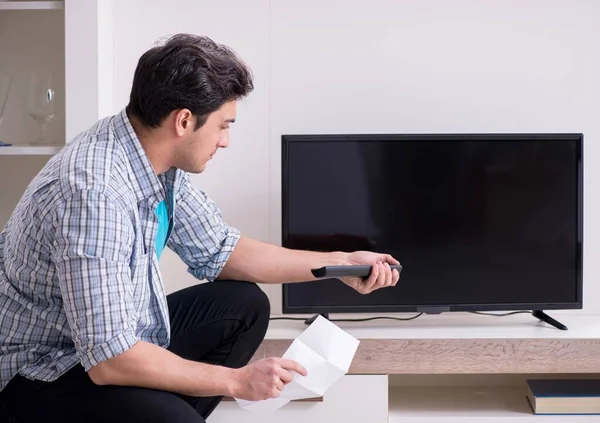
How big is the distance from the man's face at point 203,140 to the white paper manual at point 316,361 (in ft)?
1.36

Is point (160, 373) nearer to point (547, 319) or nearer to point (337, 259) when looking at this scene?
point (337, 259)

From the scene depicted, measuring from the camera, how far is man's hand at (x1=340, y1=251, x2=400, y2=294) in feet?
6.15

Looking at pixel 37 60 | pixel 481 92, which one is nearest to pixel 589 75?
pixel 481 92

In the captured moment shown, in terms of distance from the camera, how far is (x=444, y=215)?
259cm

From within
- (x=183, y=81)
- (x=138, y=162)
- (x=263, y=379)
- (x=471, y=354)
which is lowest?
(x=471, y=354)

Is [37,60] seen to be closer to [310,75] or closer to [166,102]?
[310,75]

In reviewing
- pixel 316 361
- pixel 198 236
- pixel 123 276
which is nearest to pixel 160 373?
pixel 123 276

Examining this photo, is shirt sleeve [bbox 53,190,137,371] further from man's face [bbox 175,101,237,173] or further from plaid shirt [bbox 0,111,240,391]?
man's face [bbox 175,101,237,173]

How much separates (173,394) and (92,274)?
0.29 meters

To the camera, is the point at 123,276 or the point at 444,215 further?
the point at 444,215

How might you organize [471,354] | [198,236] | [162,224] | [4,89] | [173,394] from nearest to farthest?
[173,394]
[162,224]
[198,236]
[471,354]
[4,89]

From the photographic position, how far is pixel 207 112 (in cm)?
167

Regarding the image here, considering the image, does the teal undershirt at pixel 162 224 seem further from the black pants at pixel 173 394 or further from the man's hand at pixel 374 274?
the man's hand at pixel 374 274

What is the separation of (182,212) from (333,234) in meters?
0.72
